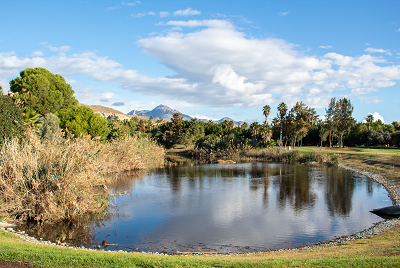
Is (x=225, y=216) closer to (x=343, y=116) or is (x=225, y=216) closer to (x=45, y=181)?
(x=45, y=181)

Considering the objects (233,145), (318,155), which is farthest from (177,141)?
(318,155)

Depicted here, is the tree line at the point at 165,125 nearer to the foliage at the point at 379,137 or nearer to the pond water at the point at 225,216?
the foliage at the point at 379,137

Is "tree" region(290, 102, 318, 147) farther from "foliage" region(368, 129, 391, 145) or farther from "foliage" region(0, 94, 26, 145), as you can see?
"foliage" region(0, 94, 26, 145)

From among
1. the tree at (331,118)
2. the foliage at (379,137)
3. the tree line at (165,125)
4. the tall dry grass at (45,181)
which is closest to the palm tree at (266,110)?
the tree line at (165,125)

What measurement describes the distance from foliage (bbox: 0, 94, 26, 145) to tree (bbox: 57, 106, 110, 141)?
14488mm

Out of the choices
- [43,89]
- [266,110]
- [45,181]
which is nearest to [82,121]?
[43,89]

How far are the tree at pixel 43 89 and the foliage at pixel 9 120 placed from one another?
2265 centimetres

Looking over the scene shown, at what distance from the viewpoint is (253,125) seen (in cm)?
5669

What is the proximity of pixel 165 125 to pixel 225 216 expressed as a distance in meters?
50.3

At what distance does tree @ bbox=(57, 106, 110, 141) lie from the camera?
99.5 feet

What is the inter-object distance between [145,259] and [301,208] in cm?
1282

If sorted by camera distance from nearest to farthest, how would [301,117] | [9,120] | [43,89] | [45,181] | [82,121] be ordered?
[45,181] → [9,120] → [82,121] → [43,89] → [301,117]

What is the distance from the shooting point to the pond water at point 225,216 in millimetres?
11883

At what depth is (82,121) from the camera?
3177 centimetres
